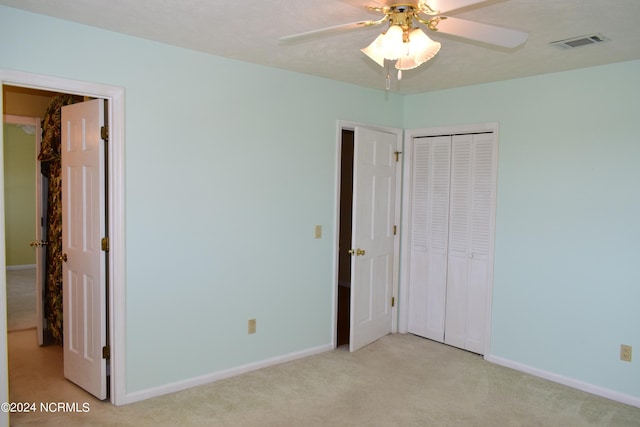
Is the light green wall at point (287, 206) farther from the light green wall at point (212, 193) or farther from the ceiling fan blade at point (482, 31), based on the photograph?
the ceiling fan blade at point (482, 31)

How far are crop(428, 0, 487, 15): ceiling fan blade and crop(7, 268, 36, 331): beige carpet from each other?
4925mm

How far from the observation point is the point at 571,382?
363cm

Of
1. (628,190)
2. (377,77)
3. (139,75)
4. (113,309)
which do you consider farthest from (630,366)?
(139,75)

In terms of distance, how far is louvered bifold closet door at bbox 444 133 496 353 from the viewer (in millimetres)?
4172

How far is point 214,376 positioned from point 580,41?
3.39 m

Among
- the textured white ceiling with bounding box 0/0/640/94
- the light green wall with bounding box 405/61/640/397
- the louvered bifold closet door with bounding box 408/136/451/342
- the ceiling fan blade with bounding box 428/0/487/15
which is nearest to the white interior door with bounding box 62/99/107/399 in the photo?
the textured white ceiling with bounding box 0/0/640/94

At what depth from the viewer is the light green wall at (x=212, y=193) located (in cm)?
303

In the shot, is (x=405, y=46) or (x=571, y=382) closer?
(x=405, y=46)

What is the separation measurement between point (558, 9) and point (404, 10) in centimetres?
100

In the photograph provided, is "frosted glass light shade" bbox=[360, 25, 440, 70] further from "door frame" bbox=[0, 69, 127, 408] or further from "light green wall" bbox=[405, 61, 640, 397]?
"light green wall" bbox=[405, 61, 640, 397]

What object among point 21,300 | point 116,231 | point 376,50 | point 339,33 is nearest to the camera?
point 376,50

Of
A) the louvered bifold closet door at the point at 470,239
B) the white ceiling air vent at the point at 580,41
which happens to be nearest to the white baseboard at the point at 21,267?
the louvered bifold closet door at the point at 470,239

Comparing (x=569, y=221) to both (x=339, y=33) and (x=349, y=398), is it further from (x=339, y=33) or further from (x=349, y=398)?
(x=339, y=33)

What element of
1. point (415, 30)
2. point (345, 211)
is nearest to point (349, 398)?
point (415, 30)
